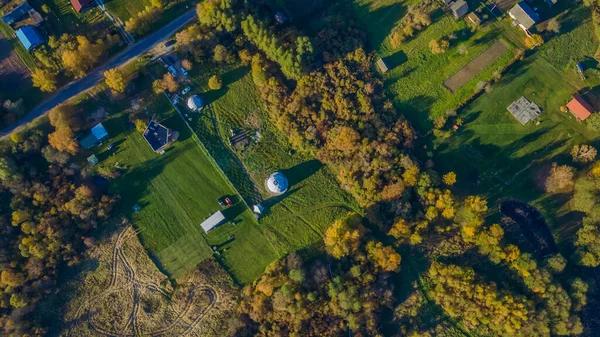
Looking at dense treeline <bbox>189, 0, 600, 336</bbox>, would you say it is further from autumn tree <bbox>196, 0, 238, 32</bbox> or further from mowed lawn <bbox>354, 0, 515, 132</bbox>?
mowed lawn <bbox>354, 0, 515, 132</bbox>

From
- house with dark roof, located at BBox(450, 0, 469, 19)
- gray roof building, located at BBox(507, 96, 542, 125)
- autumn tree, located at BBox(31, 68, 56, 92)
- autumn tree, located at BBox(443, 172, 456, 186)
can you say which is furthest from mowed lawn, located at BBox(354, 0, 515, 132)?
autumn tree, located at BBox(31, 68, 56, 92)

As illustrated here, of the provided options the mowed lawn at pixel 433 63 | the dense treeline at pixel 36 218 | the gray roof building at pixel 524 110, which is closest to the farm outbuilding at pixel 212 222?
the dense treeline at pixel 36 218

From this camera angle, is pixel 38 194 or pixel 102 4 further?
pixel 102 4

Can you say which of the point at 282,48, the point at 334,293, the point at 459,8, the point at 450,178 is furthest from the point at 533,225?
the point at 282,48

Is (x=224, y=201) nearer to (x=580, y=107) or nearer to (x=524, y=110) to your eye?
(x=524, y=110)

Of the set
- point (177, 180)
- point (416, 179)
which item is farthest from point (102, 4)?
point (416, 179)

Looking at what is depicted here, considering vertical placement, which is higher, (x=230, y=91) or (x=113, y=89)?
(x=113, y=89)

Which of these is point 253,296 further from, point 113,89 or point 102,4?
point 102,4
